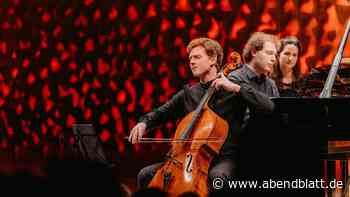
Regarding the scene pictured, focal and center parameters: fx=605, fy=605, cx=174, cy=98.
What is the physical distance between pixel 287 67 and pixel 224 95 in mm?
608

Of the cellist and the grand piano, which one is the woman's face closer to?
the cellist

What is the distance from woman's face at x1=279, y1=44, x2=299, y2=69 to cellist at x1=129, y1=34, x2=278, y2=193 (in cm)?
27

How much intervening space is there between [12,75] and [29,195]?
3.39 meters

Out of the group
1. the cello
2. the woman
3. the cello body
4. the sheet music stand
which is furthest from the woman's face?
the sheet music stand

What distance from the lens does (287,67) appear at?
3854mm

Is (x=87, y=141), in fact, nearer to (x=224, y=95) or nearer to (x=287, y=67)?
(x=224, y=95)

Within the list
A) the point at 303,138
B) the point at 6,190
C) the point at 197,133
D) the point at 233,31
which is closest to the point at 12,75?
the point at 233,31

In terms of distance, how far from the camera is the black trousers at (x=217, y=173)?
315 centimetres

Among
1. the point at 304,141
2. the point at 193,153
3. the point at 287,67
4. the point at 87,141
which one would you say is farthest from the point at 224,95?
the point at 87,141

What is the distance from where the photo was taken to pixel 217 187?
10.4 ft

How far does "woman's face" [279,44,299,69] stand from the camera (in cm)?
383

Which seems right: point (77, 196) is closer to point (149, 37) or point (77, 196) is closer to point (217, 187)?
point (217, 187)

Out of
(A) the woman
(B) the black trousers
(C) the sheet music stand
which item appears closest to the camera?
(B) the black trousers

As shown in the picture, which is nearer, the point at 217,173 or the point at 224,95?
the point at 217,173
